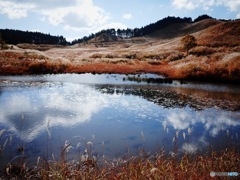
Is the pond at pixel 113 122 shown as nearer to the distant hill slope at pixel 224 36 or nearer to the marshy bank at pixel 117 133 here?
the marshy bank at pixel 117 133

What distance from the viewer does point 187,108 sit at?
1750 centimetres

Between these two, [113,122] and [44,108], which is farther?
[44,108]

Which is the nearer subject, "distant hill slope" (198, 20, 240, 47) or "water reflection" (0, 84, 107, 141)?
"water reflection" (0, 84, 107, 141)

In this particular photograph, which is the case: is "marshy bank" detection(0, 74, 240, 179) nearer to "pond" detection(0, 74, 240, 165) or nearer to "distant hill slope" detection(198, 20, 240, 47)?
"pond" detection(0, 74, 240, 165)

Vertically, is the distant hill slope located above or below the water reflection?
above

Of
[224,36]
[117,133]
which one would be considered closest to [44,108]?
[117,133]

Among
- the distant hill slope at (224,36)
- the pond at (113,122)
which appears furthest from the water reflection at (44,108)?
the distant hill slope at (224,36)

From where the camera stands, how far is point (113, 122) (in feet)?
45.4

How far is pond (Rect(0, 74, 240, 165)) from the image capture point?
390 inches

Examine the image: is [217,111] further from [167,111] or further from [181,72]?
[181,72]

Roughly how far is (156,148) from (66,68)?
35.5 meters

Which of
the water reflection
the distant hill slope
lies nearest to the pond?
the water reflection

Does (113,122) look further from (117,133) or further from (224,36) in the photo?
(224,36)

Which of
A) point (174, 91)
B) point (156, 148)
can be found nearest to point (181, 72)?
point (174, 91)
